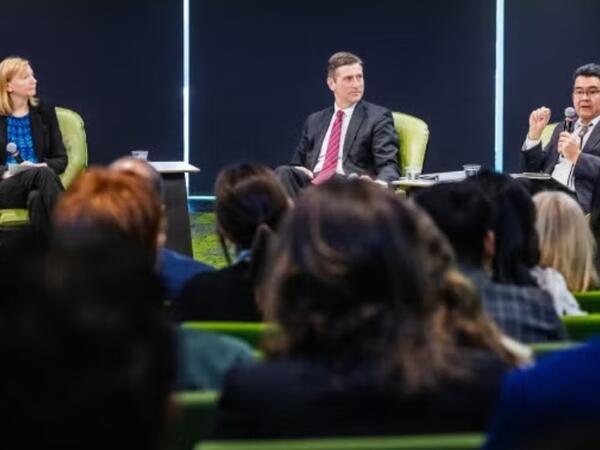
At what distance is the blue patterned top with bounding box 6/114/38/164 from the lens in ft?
25.3

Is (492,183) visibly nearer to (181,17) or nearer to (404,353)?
(404,353)

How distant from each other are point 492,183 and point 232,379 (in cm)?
182

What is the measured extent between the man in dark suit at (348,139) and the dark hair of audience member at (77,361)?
20.5 feet

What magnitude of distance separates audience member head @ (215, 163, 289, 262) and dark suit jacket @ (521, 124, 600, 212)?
3.22 m

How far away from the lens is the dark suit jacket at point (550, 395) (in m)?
1.47

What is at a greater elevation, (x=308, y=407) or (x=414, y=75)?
(x=414, y=75)

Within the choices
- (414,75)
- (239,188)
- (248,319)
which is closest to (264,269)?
(248,319)

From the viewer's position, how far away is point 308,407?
1858mm

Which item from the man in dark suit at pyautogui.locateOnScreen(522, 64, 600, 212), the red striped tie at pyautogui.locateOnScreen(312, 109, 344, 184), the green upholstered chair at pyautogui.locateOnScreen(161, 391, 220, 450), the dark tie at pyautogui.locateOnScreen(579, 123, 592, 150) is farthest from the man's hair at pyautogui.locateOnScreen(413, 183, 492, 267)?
the red striped tie at pyautogui.locateOnScreen(312, 109, 344, 184)

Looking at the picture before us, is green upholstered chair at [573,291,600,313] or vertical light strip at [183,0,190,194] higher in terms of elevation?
vertical light strip at [183,0,190,194]

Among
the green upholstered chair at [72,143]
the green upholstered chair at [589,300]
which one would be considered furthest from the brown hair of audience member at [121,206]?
the green upholstered chair at [72,143]

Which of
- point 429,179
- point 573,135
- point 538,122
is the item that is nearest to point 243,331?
point 429,179

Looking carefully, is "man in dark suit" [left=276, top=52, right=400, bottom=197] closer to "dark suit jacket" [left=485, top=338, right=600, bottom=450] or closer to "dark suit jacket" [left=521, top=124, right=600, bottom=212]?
"dark suit jacket" [left=521, top=124, right=600, bottom=212]

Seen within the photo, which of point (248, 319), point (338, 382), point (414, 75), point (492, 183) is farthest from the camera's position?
point (414, 75)
